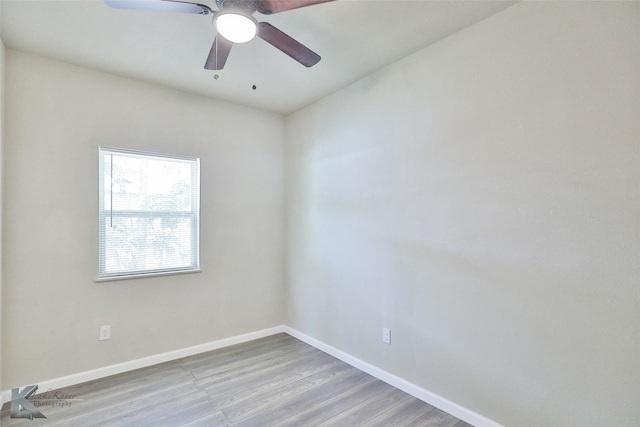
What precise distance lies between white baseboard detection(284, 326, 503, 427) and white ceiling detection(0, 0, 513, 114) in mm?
2603

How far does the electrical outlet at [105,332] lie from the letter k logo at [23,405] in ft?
1.64

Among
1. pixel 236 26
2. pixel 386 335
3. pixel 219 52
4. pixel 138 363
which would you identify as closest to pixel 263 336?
pixel 138 363

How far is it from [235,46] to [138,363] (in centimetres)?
287

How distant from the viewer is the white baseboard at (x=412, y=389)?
2020 millimetres

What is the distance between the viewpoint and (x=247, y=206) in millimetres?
3537

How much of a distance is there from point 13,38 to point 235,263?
2.52 metres

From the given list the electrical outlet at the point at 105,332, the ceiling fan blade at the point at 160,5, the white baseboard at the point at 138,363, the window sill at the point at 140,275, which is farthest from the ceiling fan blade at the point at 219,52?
the white baseboard at the point at 138,363

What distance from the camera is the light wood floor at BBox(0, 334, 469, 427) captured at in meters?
2.07

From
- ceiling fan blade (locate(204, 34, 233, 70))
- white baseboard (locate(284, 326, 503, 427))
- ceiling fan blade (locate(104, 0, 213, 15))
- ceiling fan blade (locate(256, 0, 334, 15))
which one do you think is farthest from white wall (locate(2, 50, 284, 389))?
ceiling fan blade (locate(256, 0, 334, 15))

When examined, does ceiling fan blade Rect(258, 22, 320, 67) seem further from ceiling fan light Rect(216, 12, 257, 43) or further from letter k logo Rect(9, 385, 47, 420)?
letter k logo Rect(9, 385, 47, 420)

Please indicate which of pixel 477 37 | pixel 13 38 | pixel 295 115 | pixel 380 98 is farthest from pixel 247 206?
pixel 477 37

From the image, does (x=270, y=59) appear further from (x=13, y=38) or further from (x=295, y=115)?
(x=13, y=38)

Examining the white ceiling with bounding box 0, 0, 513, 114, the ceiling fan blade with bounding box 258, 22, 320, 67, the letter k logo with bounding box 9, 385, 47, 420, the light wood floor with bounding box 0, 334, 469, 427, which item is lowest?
the light wood floor with bounding box 0, 334, 469, 427

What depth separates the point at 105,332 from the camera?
2.67 m
